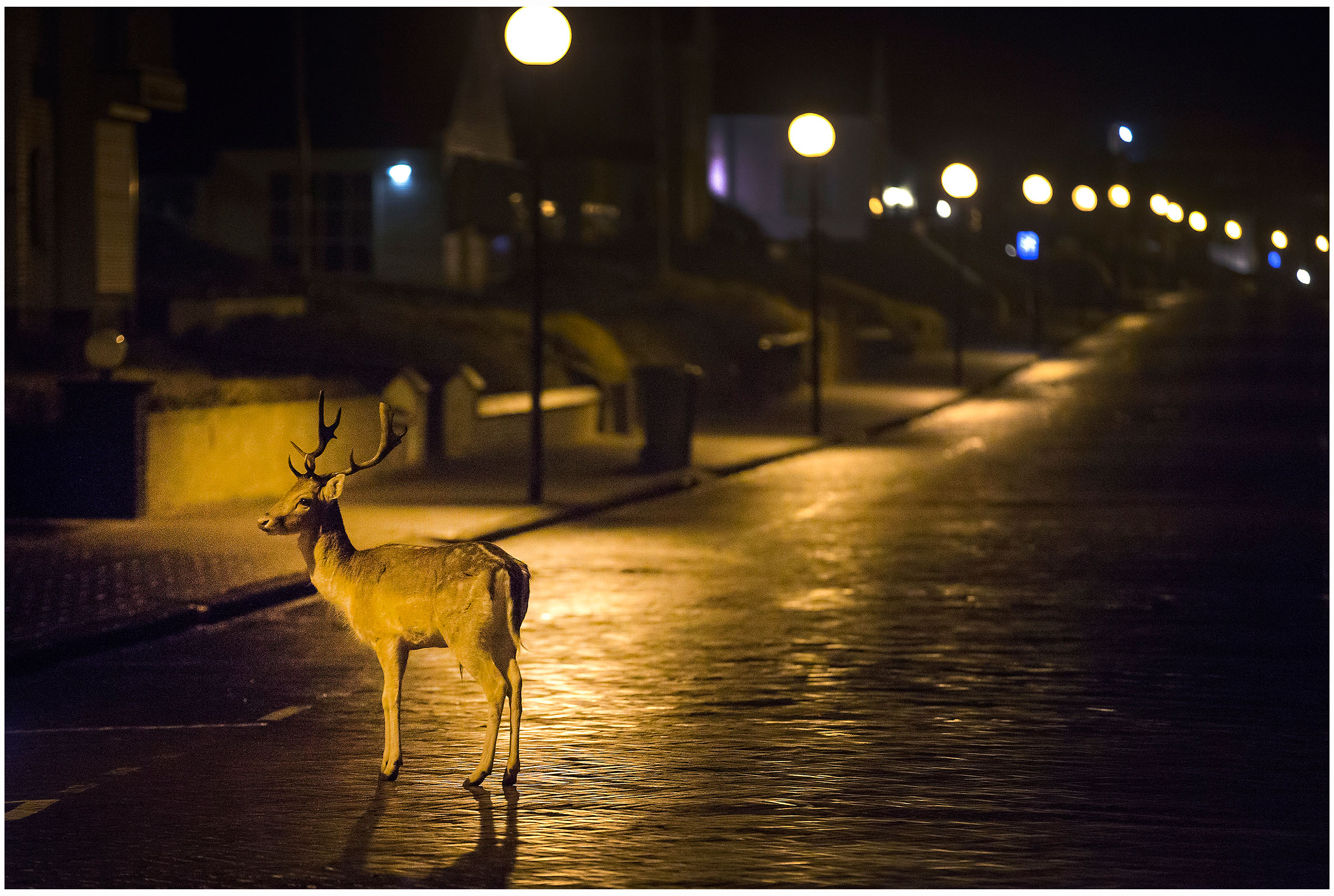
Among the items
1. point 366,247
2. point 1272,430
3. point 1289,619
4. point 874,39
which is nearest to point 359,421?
point 1289,619

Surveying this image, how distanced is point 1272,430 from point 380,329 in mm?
13465

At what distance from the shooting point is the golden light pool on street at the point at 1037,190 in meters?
32.4

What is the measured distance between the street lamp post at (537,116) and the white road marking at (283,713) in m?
9.21

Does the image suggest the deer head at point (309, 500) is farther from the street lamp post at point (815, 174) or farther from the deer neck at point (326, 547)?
the street lamp post at point (815, 174)

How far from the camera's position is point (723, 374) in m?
36.8

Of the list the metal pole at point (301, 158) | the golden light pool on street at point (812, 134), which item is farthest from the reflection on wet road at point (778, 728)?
the metal pole at point (301, 158)

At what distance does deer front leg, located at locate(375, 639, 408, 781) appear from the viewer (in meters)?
8.41

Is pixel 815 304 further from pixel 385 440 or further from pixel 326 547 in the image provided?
pixel 385 440

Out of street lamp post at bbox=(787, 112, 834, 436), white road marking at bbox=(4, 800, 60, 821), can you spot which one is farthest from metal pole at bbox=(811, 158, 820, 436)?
white road marking at bbox=(4, 800, 60, 821)

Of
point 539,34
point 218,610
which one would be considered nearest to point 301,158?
point 539,34

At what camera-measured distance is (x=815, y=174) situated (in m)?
31.4

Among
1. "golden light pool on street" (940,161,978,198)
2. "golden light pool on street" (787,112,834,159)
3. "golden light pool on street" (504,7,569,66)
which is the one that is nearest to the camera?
"golden light pool on street" (504,7,569,66)

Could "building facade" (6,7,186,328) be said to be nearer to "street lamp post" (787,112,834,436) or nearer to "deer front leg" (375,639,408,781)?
"street lamp post" (787,112,834,436)

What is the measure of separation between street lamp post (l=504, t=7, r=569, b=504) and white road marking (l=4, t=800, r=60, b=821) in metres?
11.2
